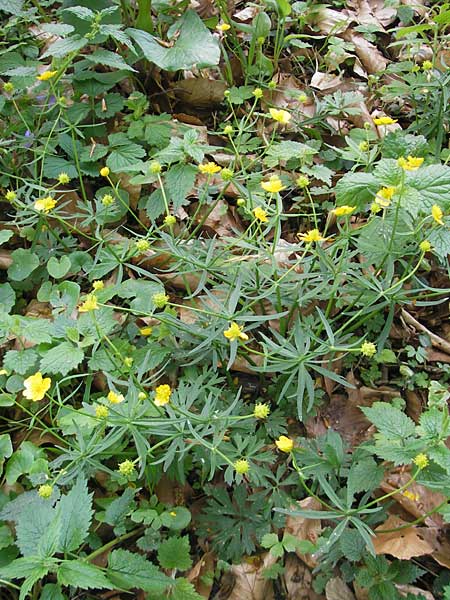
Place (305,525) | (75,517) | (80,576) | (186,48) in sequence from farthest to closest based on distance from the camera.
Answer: (186,48), (305,525), (75,517), (80,576)

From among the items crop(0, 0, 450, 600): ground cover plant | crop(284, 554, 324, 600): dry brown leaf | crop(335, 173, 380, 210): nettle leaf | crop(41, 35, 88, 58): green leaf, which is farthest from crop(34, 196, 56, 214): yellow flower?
crop(284, 554, 324, 600): dry brown leaf

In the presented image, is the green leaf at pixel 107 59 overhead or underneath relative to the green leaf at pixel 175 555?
overhead

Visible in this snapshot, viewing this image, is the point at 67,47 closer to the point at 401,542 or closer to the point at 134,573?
the point at 134,573

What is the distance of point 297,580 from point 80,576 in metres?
0.59

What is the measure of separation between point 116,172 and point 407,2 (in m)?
1.90

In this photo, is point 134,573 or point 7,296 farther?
point 7,296

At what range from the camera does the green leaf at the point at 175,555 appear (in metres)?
1.37

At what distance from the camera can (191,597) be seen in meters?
1.31

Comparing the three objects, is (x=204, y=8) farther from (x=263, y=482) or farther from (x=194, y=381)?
(x=263, y=482)

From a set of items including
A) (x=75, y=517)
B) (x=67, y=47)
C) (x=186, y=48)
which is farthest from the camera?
(x=186, y=48)

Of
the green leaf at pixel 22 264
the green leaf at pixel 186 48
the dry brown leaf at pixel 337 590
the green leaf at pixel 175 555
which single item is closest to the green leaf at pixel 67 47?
the green leaf at pixel 186 48

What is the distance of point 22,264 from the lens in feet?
6.30

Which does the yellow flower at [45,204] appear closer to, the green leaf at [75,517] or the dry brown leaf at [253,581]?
the green leaf at [75,517]

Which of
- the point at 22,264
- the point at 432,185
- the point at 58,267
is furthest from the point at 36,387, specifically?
the point at 432,185
